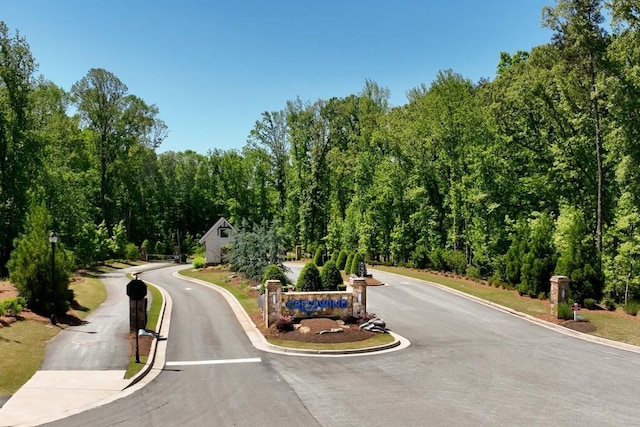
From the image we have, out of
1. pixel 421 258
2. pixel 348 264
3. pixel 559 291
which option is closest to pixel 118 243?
pixel 348 264

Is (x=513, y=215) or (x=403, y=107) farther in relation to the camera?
(x=403, y=107)

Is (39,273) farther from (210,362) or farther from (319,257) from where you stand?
(319,257)

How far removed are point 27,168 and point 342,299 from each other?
34.1m

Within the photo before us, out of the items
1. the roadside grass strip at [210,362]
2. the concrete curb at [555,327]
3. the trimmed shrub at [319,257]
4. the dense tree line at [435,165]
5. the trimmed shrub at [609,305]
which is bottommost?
the roadside grass strip at [210,362]

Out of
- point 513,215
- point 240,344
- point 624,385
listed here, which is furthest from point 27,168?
point 624,385

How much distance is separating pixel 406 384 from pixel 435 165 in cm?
3414

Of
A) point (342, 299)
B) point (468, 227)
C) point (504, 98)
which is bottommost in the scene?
point (342, 299)

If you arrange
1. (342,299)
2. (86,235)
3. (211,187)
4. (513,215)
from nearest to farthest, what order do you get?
(342,299), (513,215), (86,235), (211,187)

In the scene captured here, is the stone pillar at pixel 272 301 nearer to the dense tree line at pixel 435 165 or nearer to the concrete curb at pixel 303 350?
the concrete curb at pixel 303 350

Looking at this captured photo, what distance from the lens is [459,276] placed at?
1625 inches

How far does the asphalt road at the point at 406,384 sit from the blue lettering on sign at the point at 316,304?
2.63m

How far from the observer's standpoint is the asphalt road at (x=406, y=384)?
1251cm

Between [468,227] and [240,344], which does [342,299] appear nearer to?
[240,344]

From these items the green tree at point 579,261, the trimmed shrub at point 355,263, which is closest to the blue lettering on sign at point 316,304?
the green tree at point 579,261
